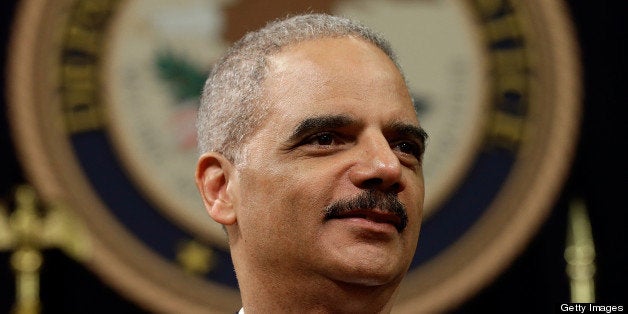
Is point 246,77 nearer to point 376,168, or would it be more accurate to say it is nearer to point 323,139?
point 323,139

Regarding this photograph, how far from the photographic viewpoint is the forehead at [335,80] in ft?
5.68

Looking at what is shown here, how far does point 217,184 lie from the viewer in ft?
6.14

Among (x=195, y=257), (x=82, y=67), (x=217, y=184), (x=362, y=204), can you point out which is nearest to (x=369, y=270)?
(x=362, y=204)

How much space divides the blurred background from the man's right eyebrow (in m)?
2.24

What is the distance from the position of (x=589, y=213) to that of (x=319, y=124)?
2392 mm

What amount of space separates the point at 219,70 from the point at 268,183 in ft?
1.07

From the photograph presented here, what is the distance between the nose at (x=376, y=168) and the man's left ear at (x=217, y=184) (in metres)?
0.25

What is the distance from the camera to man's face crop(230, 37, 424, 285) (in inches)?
65.0

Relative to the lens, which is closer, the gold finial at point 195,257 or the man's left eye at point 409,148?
the man's left eye at point 409,148

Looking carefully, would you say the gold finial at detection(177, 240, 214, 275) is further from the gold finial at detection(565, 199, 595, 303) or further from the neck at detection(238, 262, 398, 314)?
the neck at detection(238, 262, 398, 314)

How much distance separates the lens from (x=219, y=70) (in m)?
1.95

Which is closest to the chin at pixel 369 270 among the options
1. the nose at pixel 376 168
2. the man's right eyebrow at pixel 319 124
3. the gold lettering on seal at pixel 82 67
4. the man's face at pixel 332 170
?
the man's face at pixel 332 170

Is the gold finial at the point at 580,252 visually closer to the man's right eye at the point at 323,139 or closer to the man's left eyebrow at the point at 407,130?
the man's left eyebrow at the point at 407,130

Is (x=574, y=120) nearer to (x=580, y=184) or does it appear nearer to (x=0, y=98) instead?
(x=580, y=184)
